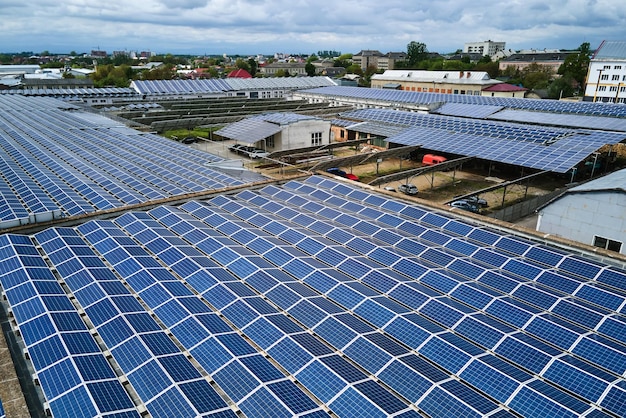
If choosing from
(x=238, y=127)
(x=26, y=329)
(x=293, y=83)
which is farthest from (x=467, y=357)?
(x=293, y=83)

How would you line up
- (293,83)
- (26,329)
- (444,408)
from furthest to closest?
(293,83), (26,329), (444,408)

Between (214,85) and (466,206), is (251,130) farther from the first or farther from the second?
(214,85)

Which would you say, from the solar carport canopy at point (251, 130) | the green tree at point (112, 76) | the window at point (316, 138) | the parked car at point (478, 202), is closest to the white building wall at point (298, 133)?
the window at point (316, 138)

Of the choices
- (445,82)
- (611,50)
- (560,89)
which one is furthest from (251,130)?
(611,50)

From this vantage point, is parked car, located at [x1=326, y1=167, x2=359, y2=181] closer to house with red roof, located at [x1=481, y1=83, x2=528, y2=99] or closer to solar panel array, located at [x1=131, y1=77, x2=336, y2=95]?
solar panel array, located at [x1=131, y1=77, x2=336, y2=95]

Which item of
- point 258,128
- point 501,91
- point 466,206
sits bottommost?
point 466,206

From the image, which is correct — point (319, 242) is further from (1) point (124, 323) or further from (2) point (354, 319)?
(1) point (124, 323)
